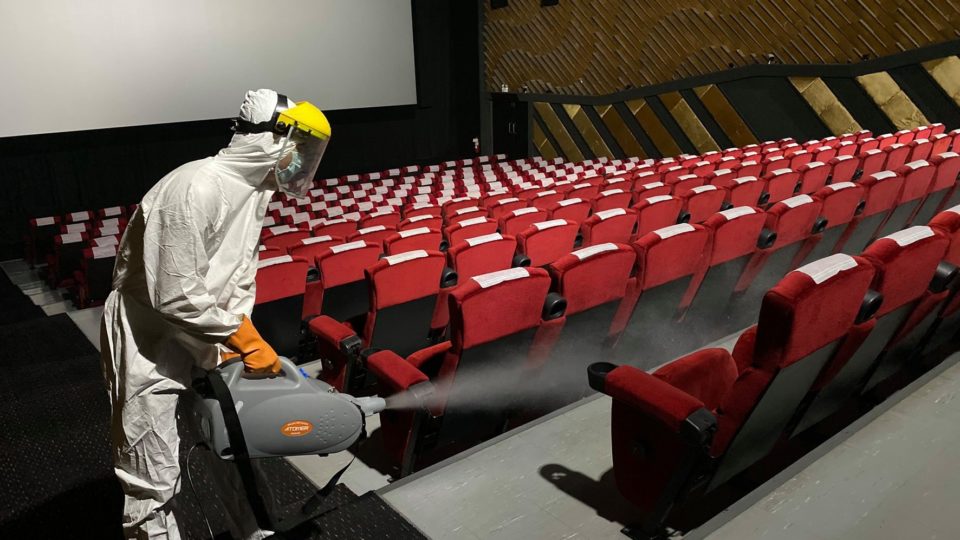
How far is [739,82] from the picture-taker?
906 centimetres

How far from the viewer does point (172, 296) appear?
126 cm

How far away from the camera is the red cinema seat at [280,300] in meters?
2.76

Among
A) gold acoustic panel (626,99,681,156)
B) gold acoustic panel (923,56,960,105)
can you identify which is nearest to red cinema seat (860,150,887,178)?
gold acoustic panel (923,56,960,105)

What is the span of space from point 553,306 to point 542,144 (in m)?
10.7

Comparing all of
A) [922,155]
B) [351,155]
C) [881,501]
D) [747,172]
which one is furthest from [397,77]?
[881,501]

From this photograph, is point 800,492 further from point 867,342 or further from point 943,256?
point 943,256

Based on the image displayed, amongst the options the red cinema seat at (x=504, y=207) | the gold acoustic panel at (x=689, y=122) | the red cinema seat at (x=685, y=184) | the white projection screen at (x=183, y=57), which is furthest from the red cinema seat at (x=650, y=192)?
the white projection screen at (x=183, y=57)

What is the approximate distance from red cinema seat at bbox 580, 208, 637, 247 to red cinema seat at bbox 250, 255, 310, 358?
4.43 feet

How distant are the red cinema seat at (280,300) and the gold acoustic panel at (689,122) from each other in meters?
8.34

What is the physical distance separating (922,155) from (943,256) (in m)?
3.77

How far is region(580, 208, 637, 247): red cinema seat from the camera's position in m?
3.09

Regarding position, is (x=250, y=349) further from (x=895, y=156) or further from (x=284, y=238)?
(x=895, y=156)

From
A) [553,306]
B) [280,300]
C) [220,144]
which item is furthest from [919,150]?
[220,144]

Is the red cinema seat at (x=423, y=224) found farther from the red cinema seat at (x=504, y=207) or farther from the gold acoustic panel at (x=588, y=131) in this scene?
the gold acoustic panel at (x=588, y=131)
